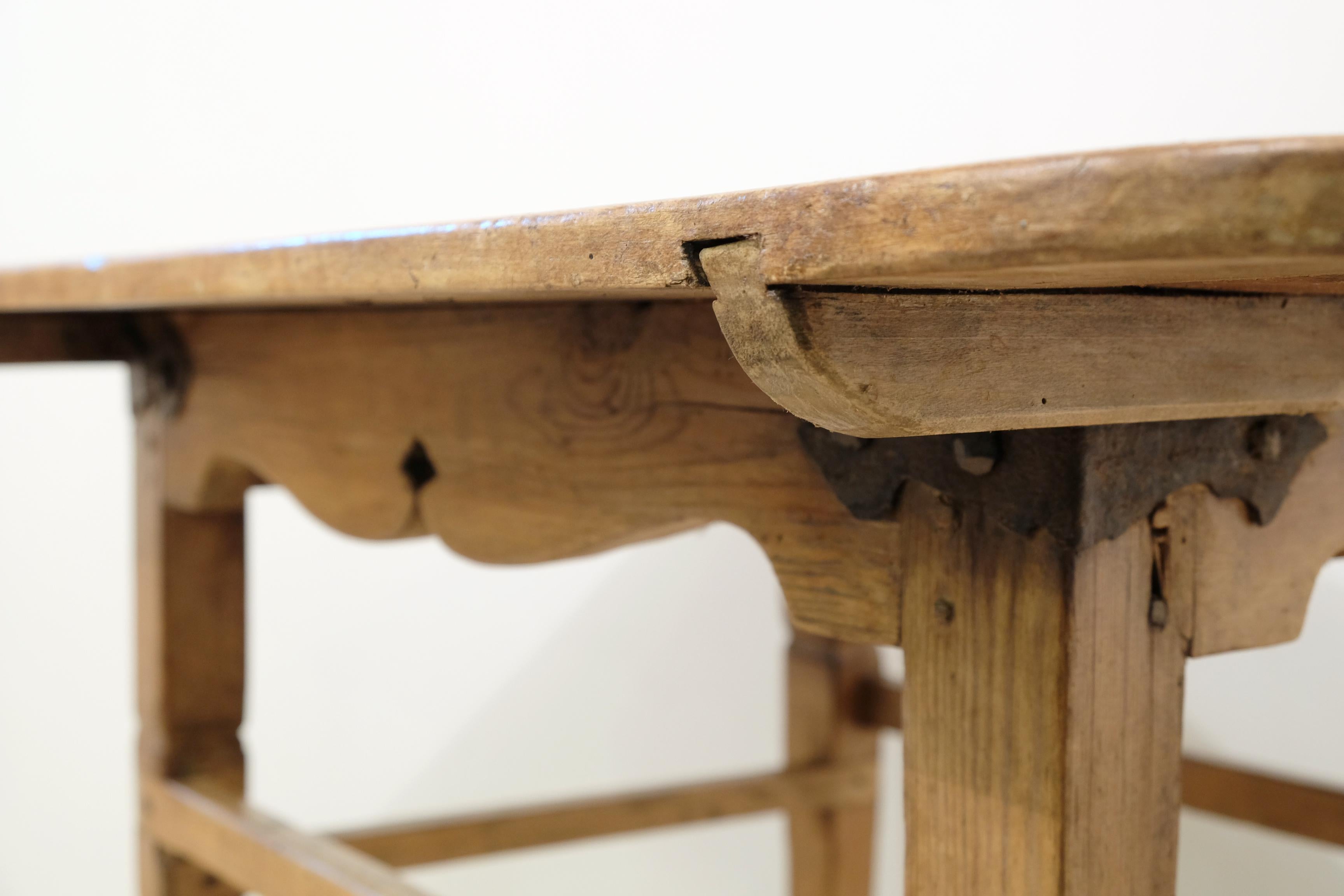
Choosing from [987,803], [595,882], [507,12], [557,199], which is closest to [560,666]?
[595,882]

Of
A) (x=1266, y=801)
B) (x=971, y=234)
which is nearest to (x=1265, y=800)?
(x=1266, y=801)

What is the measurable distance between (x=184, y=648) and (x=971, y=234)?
98 centimetres

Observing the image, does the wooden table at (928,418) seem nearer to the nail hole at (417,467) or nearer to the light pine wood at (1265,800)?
the nail hole at (417,467)

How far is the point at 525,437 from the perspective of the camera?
83cm

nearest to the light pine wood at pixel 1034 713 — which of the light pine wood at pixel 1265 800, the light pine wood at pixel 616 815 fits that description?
the light pine wood at pixel 1265 800

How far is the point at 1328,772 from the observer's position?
4.90 feet

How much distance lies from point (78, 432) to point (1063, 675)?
224cm

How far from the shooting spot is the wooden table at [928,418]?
39 cm

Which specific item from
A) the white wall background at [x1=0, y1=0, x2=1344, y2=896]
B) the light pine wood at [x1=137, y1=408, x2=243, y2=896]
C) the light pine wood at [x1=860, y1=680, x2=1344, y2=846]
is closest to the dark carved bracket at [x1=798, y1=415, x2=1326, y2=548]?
the light pine wood at [x1=860, y1=680, x2=1344, y2=846]

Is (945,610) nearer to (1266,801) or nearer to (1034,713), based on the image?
(1034,713)

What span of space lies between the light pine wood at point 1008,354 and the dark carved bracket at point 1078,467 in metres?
0.02

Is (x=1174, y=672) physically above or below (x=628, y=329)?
below

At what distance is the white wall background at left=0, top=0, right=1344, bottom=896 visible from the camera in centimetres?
154

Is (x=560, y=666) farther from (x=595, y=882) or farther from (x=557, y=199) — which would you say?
(x=557, y=199)
